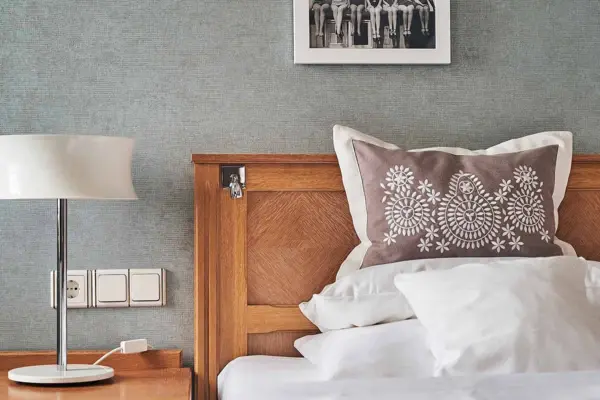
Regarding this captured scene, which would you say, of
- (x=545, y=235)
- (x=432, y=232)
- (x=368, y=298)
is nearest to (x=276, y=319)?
(x=368, y=298)

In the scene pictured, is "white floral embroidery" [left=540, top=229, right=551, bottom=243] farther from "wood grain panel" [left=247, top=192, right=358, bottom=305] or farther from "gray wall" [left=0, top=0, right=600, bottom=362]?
"wood grain panel" [left=247, top=192, right=358, bottom=305]

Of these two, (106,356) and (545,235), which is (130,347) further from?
(545,235)


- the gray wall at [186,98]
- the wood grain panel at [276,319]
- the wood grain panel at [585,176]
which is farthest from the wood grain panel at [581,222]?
the wood grain panel at [276,319]

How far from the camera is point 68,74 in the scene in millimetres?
2174

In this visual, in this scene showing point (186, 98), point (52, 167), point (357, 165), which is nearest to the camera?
point (52, 167)

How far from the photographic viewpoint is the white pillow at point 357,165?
206cm

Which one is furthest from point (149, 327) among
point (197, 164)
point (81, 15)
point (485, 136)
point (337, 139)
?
point (485, 136)

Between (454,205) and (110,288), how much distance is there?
91 centimetres

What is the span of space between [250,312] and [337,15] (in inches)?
32.8

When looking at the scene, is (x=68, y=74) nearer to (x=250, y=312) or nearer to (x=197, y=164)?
(x=197, y=164)

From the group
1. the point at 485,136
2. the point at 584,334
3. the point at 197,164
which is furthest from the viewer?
the point at 485,136

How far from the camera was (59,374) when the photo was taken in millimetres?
1841

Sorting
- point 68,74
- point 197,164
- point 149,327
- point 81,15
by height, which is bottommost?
point 149,327

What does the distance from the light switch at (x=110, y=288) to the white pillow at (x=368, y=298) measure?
52 centimetres
